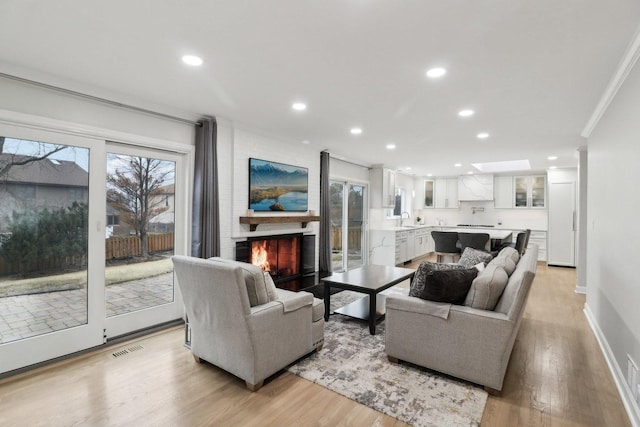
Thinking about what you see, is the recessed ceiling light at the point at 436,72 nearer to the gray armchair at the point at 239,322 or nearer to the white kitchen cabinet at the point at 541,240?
the gray armchair at the point at 239,322

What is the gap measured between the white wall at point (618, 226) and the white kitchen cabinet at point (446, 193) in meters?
5.76

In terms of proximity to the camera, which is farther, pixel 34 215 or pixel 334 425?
pixel 34 215

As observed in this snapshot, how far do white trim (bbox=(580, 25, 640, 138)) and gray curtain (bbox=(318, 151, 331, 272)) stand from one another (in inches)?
144

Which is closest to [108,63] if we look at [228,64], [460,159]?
[228,64]

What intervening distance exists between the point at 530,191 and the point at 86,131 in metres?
9.36

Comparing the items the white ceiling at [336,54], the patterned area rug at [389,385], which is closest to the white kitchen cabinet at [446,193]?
the white ceiling at [336,54]

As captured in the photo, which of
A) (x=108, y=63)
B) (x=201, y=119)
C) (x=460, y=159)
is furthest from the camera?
(x=460, y=159)

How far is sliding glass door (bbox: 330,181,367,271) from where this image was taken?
659cm

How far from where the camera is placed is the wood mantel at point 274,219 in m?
4.13

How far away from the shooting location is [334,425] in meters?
1.97

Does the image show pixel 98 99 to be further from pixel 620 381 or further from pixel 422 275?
pixel 620 381

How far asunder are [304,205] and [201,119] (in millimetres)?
2099

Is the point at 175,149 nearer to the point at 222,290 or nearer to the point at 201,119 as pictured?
the point at 201,119

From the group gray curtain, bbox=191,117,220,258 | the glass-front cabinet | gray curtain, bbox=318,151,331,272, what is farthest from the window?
the glass-front cabinet
